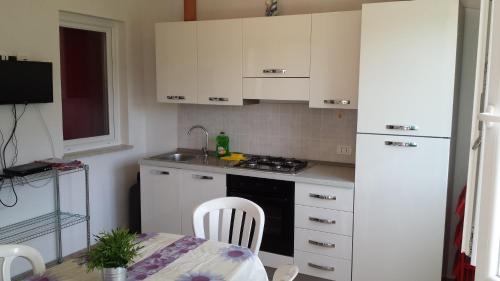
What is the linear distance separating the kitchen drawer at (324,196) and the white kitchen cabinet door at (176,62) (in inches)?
50.6

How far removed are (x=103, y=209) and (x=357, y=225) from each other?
7.53ft

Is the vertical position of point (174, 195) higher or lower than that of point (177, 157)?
lower

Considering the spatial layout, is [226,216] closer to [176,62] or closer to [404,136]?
[404,136]

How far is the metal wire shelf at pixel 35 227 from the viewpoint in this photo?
322 centimetres

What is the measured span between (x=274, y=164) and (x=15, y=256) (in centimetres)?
217

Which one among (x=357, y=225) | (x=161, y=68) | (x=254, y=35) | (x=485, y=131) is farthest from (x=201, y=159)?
(x=485, y=131)

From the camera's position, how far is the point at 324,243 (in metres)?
3.27

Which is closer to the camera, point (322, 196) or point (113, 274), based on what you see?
point (113, 274)

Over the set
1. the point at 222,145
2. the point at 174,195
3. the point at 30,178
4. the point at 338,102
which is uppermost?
the point at 338,102

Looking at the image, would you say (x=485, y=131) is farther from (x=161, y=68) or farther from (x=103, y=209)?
(x=103, y=209)

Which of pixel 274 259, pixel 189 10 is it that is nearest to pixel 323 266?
pixel 274 259

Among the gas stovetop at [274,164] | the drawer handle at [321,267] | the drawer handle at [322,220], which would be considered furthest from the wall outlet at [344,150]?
the drawer handle at [321,267]

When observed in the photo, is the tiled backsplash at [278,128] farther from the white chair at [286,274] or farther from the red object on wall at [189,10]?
the white chair at [286,274]

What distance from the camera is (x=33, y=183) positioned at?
3453 millimetres
